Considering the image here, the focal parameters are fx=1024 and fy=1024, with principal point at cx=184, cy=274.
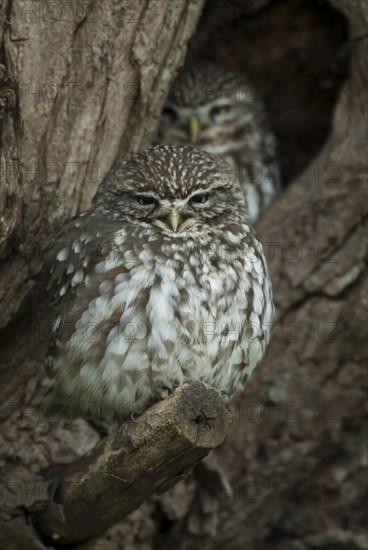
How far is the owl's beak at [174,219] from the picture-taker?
13.8 ft

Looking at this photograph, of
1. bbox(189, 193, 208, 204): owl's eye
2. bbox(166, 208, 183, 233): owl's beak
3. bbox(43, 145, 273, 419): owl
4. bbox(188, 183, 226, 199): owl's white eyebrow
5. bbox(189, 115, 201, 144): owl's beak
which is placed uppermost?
bbox(189, 115, 201, 144): owl's beak

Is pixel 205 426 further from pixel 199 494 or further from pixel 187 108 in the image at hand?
pixel 187 108

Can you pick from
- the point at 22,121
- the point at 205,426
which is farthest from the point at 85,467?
the point at 22,121

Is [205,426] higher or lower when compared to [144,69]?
lower

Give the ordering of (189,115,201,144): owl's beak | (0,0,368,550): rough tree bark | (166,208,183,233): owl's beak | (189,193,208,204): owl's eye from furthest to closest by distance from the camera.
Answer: (189,115,201,144): owl's beak → (0,0,368,550): rough tree bark → (189,193,208,204): owl's eye → (166,208,183,233): owl's beak

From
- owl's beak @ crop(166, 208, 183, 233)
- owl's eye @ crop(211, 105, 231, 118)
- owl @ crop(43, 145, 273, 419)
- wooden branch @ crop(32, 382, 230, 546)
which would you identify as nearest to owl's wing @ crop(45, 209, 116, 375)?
owl @ crop(43, 145, 273, 419)

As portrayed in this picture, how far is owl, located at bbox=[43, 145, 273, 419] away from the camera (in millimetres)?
4082

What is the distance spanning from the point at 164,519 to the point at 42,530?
976mm

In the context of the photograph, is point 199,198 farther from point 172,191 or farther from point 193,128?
point 193,128

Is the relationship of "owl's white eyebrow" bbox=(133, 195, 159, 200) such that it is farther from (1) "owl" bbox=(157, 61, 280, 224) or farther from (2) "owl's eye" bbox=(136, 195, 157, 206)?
(1) "owl" bbox=(157, 61, 280, 224)

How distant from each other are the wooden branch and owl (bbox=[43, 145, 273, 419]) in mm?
278

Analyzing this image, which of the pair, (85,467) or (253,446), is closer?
(85,467)

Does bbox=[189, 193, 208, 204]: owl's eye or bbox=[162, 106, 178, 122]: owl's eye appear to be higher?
bbox=[162, 106, 178, 122]: owl's eye

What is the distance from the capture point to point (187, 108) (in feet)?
20.7
